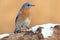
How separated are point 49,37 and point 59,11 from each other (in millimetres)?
514

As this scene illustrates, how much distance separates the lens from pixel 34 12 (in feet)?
5.55

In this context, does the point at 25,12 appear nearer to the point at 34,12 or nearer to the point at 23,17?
the point at 23,17

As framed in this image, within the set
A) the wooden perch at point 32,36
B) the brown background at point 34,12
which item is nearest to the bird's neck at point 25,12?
the wooden perch at point 32,36

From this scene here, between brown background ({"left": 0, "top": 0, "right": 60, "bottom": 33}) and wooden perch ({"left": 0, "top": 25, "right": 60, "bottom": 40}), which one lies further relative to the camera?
brown background ({"left": 0, "top": 0, "right": 60, "bottom": 33})

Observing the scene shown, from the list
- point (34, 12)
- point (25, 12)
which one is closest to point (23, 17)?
point (25, 12)

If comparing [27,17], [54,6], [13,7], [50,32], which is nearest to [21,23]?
[27,17]

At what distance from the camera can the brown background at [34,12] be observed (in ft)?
5.35

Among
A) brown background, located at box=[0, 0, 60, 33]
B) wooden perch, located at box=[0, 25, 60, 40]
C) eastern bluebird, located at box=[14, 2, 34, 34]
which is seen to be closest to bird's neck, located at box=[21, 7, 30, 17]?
eastern bluebird, located at box=[14, 2, 34, 34]

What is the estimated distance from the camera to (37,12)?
1.69m

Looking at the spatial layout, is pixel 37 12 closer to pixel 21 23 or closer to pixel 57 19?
pixel 57 19

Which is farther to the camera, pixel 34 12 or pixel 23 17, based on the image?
pixel 34 12

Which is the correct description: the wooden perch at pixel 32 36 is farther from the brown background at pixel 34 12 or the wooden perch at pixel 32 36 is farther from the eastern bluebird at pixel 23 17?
the brown background at pixel 34 12

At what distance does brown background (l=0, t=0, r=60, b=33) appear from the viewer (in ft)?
5.35

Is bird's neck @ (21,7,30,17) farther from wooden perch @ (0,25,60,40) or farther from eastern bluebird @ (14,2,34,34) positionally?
wooden perch @ (0,25,60,40)
